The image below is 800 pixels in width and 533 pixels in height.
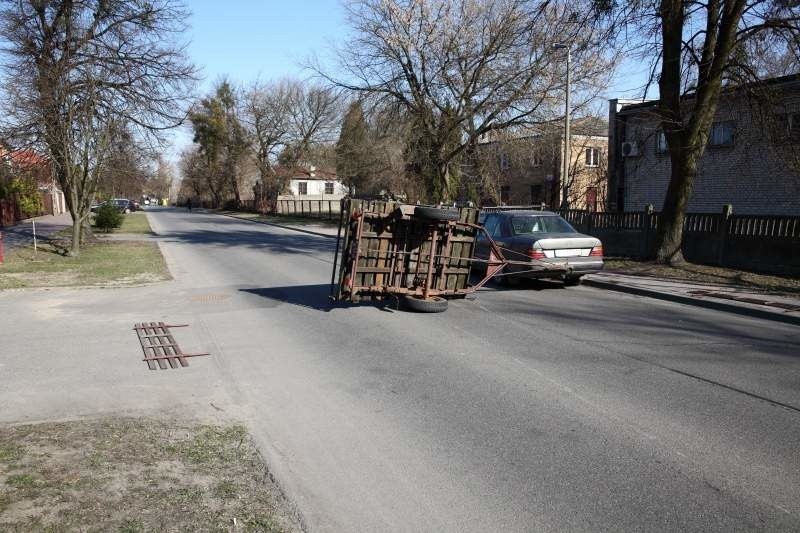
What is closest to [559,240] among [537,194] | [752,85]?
[752,85]

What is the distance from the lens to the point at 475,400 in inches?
232

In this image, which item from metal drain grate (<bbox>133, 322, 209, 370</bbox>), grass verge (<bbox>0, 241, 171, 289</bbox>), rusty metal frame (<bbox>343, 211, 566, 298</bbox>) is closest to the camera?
metal drain grate (<bbox>133, 322, 209, 370</bbox>)

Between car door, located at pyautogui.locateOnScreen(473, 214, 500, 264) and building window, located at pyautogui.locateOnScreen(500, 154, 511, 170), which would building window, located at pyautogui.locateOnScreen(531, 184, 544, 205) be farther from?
car door, located at pyautogui.locateOnScreen(473, 214, 500, 264)

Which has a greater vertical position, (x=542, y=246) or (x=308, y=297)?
(x=542, y=246)

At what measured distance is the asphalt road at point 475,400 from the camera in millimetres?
3939

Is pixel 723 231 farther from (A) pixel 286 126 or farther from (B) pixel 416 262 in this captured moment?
(A) pixel 286 126

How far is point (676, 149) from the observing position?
15.6 m

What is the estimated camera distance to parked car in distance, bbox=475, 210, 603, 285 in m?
12.4

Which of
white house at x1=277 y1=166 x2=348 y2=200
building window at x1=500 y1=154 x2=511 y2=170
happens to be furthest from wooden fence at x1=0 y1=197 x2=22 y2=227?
white house at x1=277 y1=166 x2=348 y2=200

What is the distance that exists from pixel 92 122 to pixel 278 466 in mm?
18020

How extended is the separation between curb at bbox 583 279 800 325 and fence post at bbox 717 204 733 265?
429 cm

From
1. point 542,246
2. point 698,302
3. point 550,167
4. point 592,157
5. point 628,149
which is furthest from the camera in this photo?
point 592,157

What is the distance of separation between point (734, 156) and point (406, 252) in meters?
17.5

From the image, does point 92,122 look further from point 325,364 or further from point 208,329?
point 325,364
